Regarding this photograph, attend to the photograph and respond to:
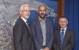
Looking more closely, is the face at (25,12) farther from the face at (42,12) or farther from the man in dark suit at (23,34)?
the face at (42,12)

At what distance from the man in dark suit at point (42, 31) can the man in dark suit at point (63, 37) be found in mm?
193

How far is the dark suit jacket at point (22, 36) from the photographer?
783 cm

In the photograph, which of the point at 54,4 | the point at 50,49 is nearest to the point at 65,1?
the point at 54,4

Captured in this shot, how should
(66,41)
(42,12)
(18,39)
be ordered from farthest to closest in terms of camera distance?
(66,41) < (42,12) < (18,39)

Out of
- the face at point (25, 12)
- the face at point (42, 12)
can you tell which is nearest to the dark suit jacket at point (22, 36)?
the face at point (25, 12)

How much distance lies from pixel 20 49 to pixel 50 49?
0.70 meters

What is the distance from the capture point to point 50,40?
26.4 ft

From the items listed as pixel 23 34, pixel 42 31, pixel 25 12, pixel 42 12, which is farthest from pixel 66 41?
pixel 25 12

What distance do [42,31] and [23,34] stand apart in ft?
1.45

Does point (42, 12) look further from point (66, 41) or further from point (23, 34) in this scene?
point (66, 41)

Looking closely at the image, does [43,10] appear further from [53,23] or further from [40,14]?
[53,23]

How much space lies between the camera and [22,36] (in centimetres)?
788

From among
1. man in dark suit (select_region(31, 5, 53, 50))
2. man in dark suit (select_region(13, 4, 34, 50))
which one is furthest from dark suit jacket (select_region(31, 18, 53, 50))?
man in dark suit (select_region(13, 4, 34, 50))

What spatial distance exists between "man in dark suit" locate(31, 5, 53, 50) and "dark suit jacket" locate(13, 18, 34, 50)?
176 mm
